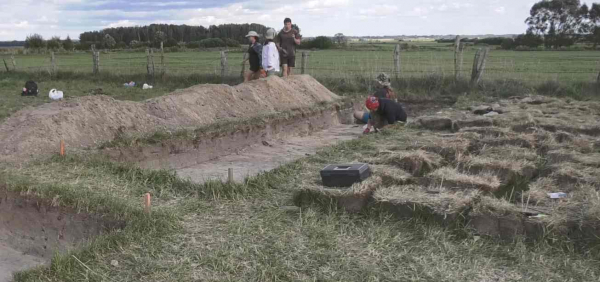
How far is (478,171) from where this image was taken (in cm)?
550

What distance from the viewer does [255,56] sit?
11.5 metres

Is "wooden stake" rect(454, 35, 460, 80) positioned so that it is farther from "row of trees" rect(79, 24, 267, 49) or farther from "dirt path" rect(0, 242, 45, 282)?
"row of trees" rect(79, 24, 267, 49)

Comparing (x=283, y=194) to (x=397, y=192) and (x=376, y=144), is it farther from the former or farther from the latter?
(x=376, y=144)

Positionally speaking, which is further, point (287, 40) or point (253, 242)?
point (287, 40)

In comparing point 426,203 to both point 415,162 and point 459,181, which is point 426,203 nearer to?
point 459,181

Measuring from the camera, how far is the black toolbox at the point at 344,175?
4.90 meters

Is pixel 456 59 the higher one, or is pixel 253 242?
pixel 456 59

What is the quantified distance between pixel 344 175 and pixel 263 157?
2844 millimetres

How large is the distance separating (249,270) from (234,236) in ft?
2.01

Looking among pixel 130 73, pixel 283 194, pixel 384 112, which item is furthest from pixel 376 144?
pixel 130 73

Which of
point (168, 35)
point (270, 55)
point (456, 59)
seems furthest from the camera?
point (168, 35)

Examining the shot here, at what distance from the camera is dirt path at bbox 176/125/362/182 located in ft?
21.5

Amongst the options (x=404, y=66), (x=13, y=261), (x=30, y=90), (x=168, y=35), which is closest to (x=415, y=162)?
(x=13, y=261)

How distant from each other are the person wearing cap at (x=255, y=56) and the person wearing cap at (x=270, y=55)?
196 millimetres
